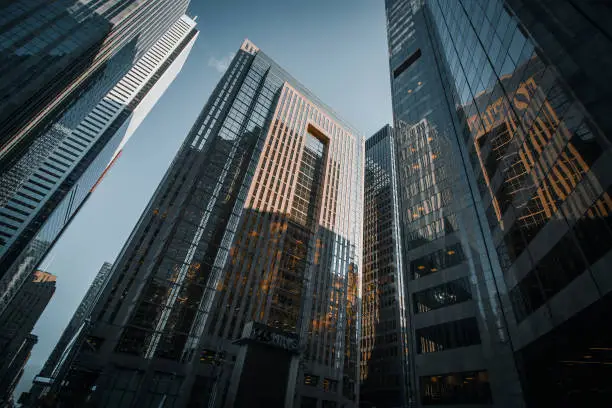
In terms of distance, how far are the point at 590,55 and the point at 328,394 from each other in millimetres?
61027

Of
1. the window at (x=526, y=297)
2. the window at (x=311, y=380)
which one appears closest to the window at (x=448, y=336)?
the window at (x=526, y=297)

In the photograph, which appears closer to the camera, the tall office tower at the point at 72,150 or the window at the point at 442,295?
the window at the point at 442,295

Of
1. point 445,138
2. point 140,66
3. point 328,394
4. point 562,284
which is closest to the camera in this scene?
point 562,284

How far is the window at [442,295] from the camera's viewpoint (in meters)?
27.0

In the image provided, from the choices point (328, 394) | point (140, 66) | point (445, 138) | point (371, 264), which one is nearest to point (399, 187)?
point (445, 138)

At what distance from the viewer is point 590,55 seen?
11.4 meters

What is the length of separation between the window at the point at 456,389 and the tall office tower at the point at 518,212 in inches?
3.2

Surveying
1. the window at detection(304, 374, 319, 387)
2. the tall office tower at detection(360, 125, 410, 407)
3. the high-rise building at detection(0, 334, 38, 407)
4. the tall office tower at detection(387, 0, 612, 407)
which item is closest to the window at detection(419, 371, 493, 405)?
the tall office tower at detection(387, 0, 612, 407)

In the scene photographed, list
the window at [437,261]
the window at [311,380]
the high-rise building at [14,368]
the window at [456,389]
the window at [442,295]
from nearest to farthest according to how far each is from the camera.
Result: the window at [456,389]
the window at [442,295]
the window at [437,261]
the window at [311,380]
the high-rise building at [14,368]

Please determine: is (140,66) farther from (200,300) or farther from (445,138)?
(445,138)

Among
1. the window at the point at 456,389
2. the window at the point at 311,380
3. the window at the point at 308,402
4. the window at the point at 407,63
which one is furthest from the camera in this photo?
the window at the point at 311,380

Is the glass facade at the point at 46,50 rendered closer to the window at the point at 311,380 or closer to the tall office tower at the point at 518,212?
the tall office tower at the point at 518,212

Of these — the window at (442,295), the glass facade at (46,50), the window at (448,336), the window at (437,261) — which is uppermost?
the glass facade at (46,50)

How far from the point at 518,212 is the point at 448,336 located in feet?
42.5
